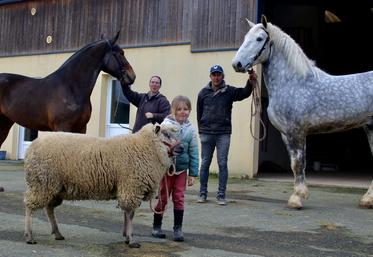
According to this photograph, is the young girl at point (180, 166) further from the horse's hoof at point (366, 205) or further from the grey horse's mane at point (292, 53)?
the horse's hoof at point (366, 205)

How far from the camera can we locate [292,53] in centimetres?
782

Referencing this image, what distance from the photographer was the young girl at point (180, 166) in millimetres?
5746

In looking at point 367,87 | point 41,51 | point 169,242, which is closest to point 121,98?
point 41,51

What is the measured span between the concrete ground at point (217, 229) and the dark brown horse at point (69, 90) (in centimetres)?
124

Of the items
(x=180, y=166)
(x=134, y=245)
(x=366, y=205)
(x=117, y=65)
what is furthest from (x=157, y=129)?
(x=366, y=205)

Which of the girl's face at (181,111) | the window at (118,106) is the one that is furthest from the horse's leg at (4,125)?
the window at (118,106)

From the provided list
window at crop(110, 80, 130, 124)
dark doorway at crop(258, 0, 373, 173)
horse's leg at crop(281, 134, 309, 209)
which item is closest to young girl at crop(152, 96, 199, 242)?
horse's leg at crop(281, 134, 309, 209)

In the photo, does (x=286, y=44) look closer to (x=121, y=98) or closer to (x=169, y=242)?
(x=169, y=242)

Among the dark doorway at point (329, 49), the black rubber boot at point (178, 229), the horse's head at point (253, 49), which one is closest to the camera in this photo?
the black rubber boot at point (178, 229)

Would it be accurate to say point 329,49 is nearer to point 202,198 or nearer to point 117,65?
point 202,198

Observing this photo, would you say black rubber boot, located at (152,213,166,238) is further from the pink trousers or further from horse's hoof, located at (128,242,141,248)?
horse's hoof, located at (128,242,141,248)

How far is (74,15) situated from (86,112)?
8.80 meters

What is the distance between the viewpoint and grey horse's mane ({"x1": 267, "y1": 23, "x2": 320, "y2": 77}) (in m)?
7.80

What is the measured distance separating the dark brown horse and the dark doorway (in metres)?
7.08
